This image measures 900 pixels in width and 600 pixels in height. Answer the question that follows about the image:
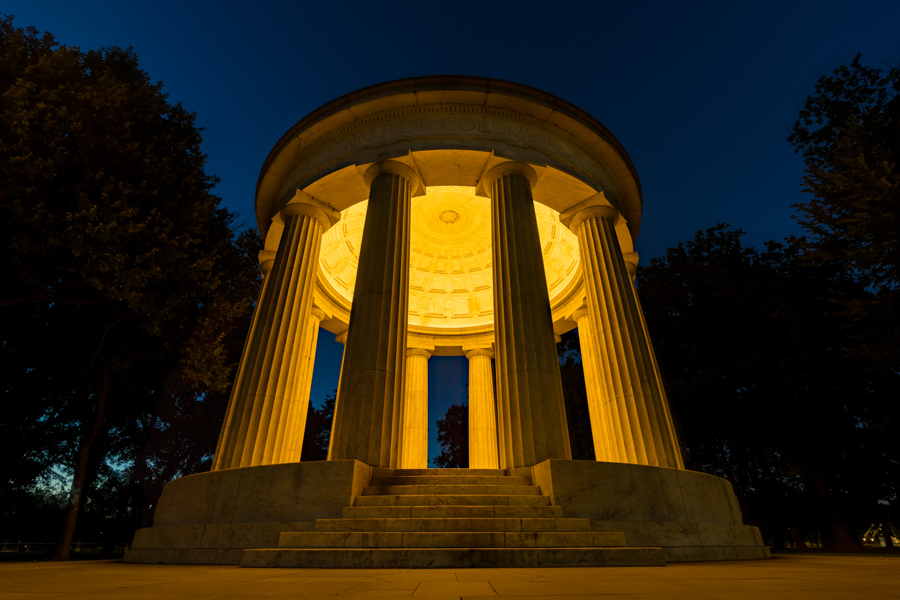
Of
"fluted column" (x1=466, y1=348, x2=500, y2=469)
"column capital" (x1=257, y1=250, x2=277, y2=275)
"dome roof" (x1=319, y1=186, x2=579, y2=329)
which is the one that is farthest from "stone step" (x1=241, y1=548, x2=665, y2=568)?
"dome roof" (x1=319, y1=186, x2=579, y2=329)

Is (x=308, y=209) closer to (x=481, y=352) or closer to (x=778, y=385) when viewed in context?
(x=481, y=352)

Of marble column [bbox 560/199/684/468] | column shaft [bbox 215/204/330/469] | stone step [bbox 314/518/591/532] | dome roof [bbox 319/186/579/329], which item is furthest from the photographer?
dome roof [bbox 319/186/579/329]

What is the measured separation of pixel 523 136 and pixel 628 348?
11.9m

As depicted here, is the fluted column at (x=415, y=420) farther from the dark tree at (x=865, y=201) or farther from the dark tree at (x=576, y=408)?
the dark tree at (x=865, y=201)

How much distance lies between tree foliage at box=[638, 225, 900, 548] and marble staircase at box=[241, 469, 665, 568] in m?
22.6

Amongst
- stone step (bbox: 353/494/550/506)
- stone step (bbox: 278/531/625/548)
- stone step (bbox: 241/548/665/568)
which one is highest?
stone step (bbox: 353/494/550/506)

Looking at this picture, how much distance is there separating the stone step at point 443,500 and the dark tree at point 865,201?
19.8 meters

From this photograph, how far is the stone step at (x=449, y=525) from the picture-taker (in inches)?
453

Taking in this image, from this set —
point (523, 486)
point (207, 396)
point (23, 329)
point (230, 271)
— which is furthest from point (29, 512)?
point (523, 486)

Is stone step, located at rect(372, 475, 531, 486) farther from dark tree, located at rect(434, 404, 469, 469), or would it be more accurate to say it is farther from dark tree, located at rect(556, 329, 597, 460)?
dark tree, located at rect(434, 404, 469, 469)

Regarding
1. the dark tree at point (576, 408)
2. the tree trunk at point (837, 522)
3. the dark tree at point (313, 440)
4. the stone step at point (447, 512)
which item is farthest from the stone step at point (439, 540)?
the dark tree at point (313, 440)

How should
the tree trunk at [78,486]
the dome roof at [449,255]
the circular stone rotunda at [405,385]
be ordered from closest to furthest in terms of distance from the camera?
the circular stone rotunda at [405,385] < the tree trunk at [78,486] < the dome roof at [449,255]

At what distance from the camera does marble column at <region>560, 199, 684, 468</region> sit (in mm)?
19109

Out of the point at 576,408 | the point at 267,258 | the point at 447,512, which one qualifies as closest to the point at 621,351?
the point at 447,512
